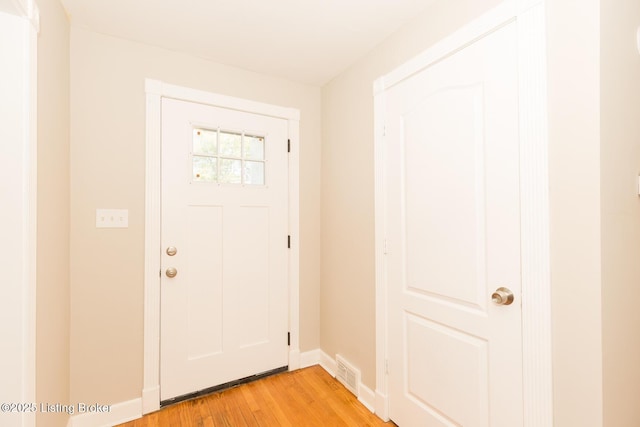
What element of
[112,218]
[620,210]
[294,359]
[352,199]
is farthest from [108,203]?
[620,210]

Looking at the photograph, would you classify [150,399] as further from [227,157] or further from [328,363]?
[227,157]

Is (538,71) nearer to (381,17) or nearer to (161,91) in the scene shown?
(381,17)

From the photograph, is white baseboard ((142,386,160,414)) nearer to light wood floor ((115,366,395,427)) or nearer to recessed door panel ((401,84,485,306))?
light wood floor ((115,366,395,427))

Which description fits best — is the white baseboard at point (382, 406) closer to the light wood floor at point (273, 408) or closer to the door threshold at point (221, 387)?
the light wood floor at point (273, 408)

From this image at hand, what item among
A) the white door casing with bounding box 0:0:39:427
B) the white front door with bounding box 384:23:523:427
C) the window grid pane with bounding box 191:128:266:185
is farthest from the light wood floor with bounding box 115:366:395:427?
the window grid pane with bounding box 191:128:266:185

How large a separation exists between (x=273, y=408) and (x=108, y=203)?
5.53ft

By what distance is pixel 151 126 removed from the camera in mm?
1986

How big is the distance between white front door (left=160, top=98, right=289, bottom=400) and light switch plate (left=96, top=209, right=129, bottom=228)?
0.74 feet

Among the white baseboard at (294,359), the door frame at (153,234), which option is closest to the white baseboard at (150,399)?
the door frame at (153,234)

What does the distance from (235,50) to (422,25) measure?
123 centimetres

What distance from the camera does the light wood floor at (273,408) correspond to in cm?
185

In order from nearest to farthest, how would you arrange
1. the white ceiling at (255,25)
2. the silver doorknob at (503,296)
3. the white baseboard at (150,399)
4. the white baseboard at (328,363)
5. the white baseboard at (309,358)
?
the silver doorknob at (503,296) < the white ceiling at (255,25) < the white baseboard at (150,399) < the white baseboard at (328,363) < the white baseboard at (309,358)

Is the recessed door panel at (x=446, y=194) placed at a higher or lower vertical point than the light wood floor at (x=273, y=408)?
higher

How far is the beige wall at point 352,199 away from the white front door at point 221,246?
0.37 metres
